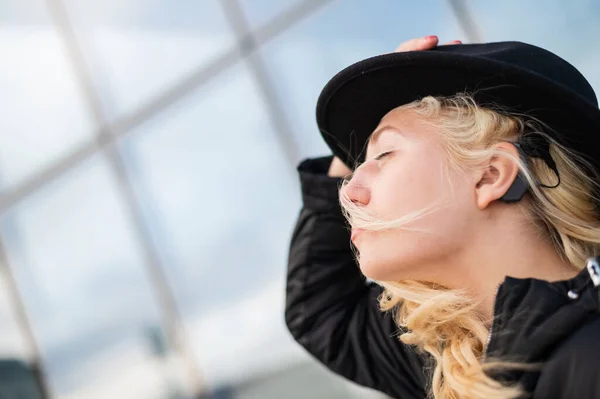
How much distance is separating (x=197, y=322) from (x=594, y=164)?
201 cm

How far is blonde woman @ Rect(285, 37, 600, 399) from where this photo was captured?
0.99 m

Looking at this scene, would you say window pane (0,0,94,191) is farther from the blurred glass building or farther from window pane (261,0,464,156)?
window pane (261,0,464,156)

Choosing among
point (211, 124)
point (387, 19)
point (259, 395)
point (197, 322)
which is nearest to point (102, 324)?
point (197, 322)

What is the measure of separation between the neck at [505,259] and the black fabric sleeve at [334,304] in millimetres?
274

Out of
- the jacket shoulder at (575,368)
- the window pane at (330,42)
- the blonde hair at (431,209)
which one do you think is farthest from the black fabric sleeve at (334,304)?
the window pane at (330,42)

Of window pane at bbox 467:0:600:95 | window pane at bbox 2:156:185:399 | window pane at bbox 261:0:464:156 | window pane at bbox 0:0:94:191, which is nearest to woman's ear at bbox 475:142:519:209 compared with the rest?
window pane at bbox 467:0:600:95

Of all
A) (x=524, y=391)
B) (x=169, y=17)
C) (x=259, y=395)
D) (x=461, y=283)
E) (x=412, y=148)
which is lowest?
(x=259, y=395)

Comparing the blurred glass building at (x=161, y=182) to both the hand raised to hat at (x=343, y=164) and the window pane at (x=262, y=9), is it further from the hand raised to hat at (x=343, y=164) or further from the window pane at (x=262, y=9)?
the hand raised to hat at (x=343, y=164)

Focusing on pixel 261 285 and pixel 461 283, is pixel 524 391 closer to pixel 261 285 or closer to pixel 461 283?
Result: pixel 461 283

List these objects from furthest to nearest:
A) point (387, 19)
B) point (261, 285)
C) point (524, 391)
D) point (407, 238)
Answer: point (261, 285) < point (387, 19) < point (407, 238) < point (524, 391)

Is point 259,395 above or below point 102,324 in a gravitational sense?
below

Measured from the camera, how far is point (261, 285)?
→ 2697 mm

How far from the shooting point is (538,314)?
2.91 ft

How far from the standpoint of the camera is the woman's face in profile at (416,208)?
1.07 meters
